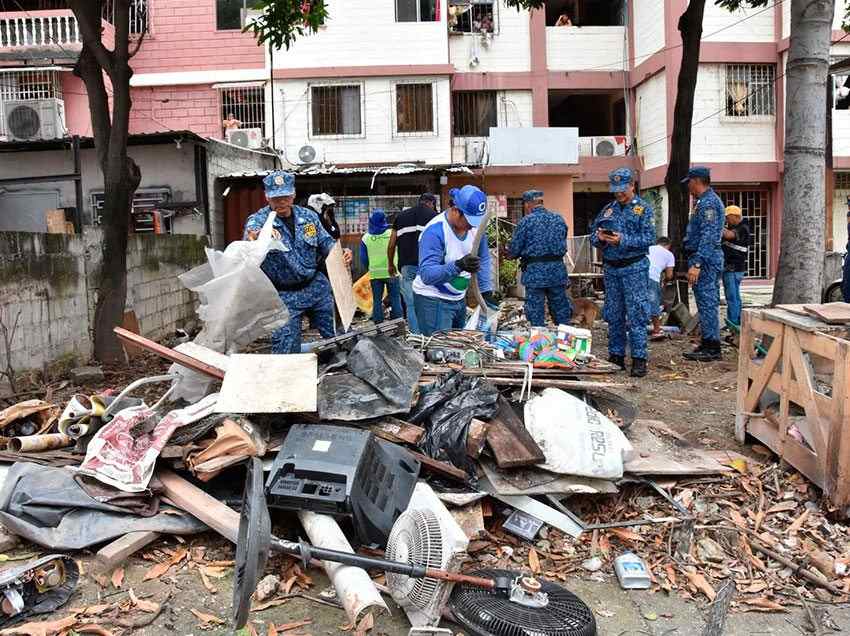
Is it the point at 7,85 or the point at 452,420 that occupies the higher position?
the point at 7,85

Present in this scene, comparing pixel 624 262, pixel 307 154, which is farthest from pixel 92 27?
pixel 307 154

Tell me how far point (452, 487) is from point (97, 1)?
250 inches

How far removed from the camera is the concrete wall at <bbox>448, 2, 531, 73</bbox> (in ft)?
63.4

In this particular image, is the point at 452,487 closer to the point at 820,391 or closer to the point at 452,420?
the point at 452,420

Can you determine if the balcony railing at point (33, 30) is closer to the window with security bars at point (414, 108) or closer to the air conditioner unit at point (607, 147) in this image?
the window with security bars at point (414, 108)

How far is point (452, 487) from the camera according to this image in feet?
13.3

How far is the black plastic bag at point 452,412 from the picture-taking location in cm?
414

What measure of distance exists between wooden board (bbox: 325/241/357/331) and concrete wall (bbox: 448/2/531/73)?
1484cm

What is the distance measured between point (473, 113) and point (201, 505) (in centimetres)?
1736

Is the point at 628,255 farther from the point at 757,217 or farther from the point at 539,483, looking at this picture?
the point at 757,217

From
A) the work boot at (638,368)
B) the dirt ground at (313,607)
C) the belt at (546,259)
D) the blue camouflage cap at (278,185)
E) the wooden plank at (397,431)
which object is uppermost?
the blue camouflage cap at (278,185)

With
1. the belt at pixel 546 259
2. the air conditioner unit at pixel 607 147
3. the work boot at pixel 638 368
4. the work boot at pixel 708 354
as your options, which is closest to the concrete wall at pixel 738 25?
the air conditioner unit at pixel 607 147

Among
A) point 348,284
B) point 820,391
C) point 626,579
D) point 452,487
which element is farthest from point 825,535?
point 348,284

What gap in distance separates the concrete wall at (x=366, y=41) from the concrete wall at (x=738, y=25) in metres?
6.50
